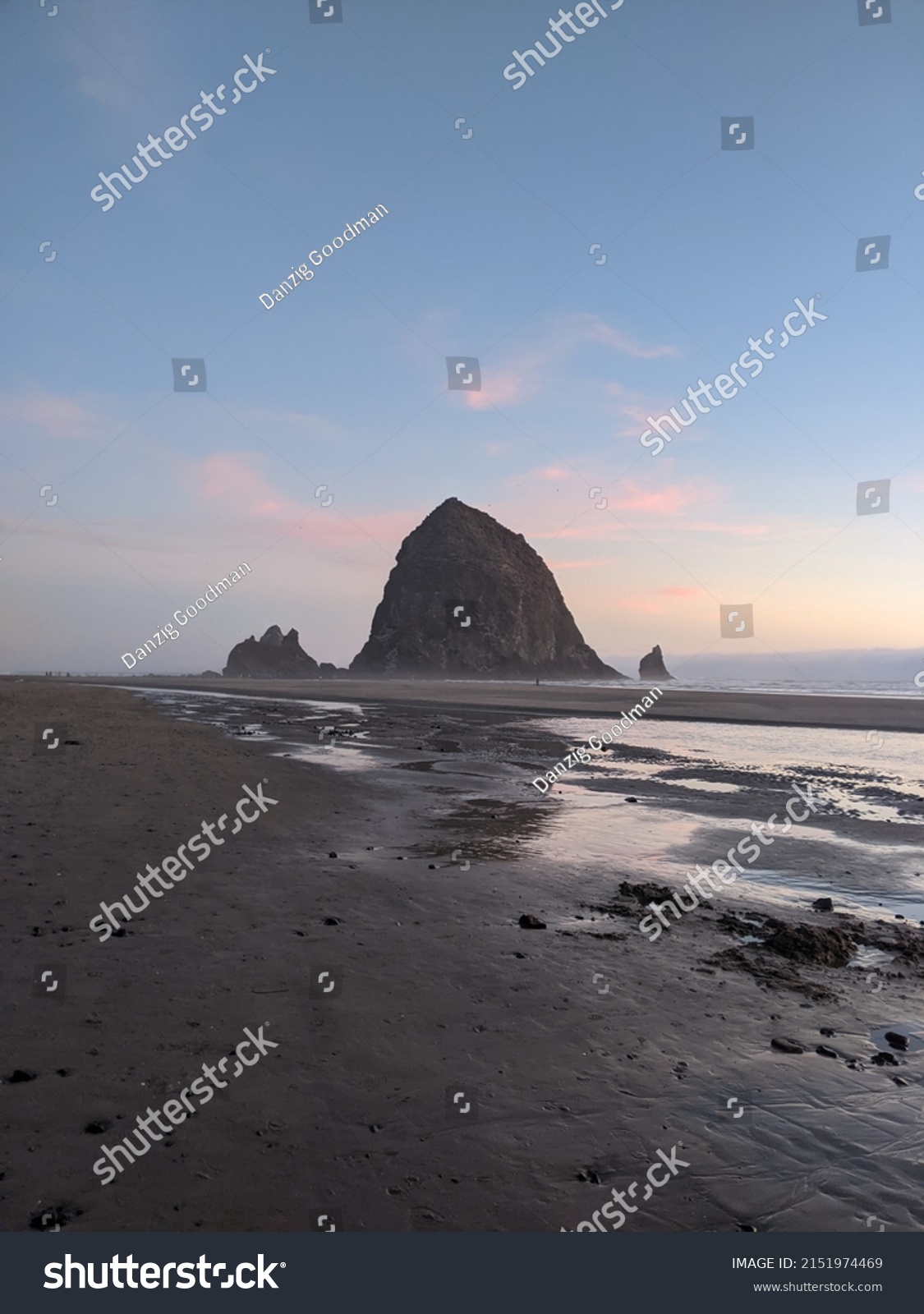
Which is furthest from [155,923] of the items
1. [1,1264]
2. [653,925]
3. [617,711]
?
[617,711]

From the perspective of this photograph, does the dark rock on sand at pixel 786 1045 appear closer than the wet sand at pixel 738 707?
Yes

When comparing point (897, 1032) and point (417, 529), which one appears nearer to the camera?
point (897, 1032)

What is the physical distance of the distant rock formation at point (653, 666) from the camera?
632 feet

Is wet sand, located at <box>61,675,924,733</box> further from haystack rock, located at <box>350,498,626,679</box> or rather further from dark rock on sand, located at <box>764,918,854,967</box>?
haystack rock, located at <box>350,498,626,679</box>

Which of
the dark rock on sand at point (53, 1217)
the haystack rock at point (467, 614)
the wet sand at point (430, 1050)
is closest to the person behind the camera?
the dark rock on sand at point (53, 1217)

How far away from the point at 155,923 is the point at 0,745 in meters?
11.9

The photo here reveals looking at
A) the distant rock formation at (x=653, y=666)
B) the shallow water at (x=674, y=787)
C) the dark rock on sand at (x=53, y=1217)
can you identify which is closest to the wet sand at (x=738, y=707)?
the shallow water at (x=674, y=787)

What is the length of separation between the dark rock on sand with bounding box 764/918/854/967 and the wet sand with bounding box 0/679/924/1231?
0.62 ft

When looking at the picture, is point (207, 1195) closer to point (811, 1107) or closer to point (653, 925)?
point (811, 1107)

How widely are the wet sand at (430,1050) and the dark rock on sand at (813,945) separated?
7.4 inches

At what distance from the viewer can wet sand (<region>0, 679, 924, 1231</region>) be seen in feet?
11.7

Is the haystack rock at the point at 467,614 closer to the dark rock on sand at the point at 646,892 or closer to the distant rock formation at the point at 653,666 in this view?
the distant rock formation at the point at 653,666

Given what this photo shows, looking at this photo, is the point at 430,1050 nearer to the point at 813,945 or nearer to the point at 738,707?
the point at 813,945

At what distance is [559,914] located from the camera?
7.90 meters
